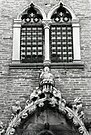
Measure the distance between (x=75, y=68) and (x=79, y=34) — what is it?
56.3 inches

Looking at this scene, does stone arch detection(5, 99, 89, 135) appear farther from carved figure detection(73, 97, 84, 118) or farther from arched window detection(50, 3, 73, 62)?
arched window detection(50, 3, 73, 62)

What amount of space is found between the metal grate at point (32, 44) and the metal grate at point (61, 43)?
0.42 meters

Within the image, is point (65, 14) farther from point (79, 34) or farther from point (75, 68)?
point (75, 68)

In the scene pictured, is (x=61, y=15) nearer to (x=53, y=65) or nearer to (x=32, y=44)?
(x=32, y=44)

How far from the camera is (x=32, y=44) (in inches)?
588

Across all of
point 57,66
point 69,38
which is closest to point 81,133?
point 57,66

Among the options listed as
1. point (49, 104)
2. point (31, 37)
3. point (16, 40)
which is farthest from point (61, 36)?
point (49, 104)

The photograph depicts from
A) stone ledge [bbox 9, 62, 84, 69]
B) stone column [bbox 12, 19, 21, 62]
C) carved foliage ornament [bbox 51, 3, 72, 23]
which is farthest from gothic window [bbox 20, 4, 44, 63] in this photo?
carved foliage ornament [bbox 51, 3, 72, 23]

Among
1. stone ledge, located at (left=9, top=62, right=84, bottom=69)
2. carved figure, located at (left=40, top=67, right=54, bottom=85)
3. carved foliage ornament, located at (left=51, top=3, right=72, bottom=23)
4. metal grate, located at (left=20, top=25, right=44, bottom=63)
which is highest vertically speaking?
carved foliage ornament, located at (left=51, top=3, right=72, bottom=23)

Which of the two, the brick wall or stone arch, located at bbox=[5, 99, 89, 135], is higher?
the brick wall

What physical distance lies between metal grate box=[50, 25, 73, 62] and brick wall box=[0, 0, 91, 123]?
47cm

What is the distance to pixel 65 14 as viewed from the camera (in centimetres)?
1550

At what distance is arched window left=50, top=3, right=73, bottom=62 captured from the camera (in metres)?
14.7

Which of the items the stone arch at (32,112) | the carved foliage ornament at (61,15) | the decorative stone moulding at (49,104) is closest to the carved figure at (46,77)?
the decorative stone moulding at (49,104)
